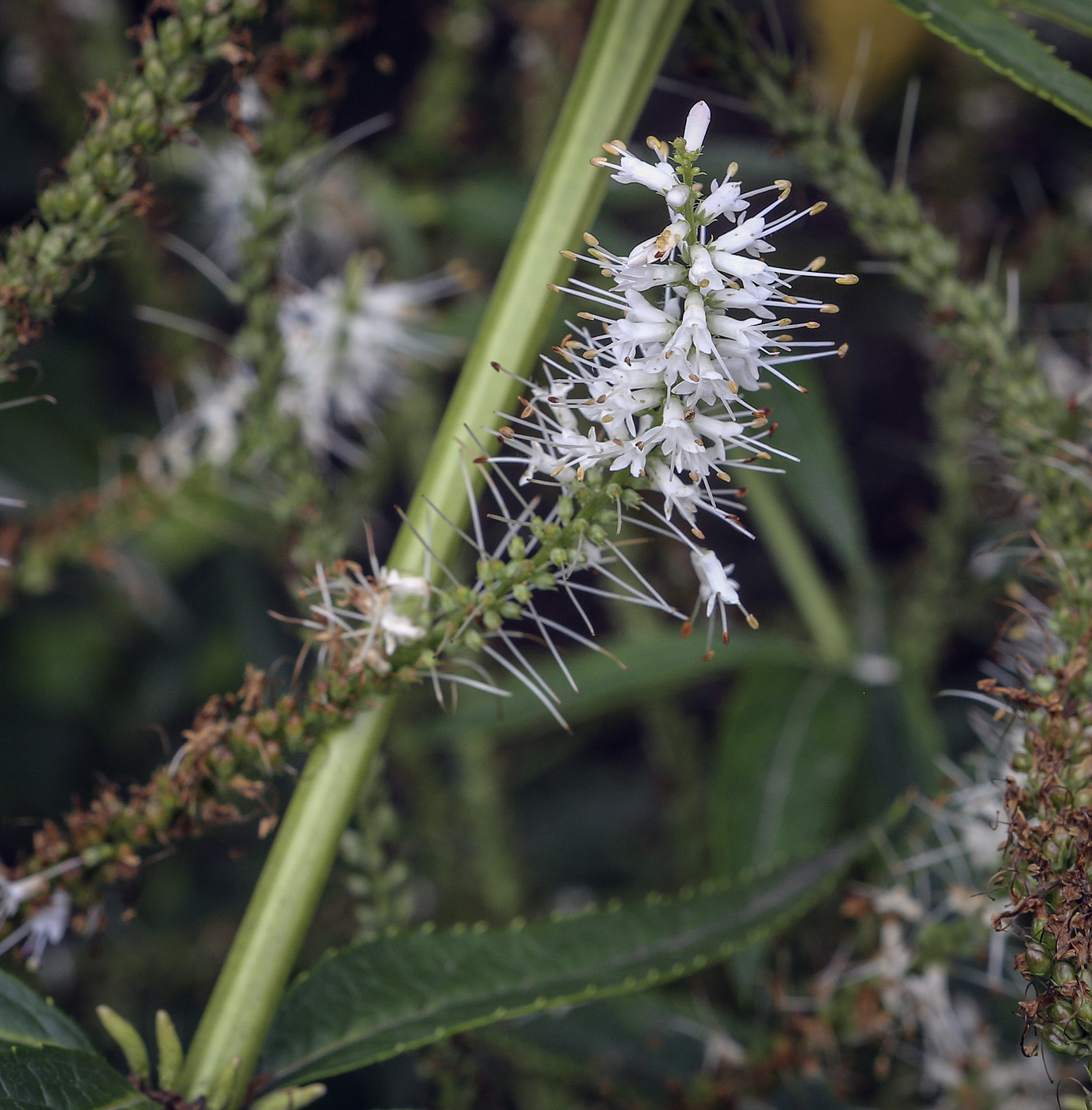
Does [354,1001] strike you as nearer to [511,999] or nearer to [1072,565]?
[511,999]

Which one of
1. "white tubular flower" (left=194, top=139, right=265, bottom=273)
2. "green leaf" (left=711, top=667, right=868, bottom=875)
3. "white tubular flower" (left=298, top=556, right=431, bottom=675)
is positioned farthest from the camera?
"white tubular flower" (left=194, top=139, right=265, bottom=273)

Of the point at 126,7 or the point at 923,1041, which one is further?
the point at 126,7

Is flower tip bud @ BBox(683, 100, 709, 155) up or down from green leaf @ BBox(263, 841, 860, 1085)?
up

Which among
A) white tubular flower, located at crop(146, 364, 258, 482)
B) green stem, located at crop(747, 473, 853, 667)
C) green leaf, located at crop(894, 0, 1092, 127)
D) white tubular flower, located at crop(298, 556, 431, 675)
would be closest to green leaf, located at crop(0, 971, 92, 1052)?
white tubular flower, located at crop(298, 556, 431, 675)

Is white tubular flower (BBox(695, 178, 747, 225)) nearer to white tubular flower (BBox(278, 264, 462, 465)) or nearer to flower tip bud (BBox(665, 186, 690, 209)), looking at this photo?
flower tip bud (BBox(665, 186, 690, 209))

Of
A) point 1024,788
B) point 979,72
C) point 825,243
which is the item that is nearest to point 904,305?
point 825,243

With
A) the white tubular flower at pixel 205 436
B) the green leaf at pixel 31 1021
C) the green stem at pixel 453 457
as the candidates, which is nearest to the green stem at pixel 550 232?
the green stem at pixel 453 457

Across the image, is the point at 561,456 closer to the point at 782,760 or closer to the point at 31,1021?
the point at 31,1021

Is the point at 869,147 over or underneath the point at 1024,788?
over
